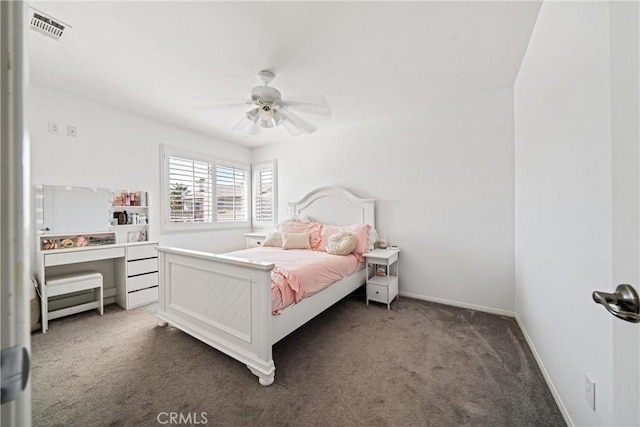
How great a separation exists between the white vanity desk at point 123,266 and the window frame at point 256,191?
1968 mm

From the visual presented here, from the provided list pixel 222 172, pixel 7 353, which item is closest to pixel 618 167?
pixel 7 353

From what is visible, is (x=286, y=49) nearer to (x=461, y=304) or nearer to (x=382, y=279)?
(x=382, y=279)

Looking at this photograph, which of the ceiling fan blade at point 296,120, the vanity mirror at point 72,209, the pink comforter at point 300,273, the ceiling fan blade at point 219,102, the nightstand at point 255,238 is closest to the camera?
the pink comforter at point 300,273

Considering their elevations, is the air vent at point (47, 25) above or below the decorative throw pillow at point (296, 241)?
above

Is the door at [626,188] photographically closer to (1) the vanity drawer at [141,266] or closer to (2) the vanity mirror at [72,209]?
(1) the vanity drawer at [141,266]

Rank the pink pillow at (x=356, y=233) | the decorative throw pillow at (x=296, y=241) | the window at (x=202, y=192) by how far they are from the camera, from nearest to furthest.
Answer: the pink pillow at (x=356, y=233), the decorative throw pillow at (x=296, y=241), the window at (x=202, y=192)

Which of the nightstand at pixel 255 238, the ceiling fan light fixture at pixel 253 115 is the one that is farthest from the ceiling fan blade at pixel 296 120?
the nightstand at pixel 255 238

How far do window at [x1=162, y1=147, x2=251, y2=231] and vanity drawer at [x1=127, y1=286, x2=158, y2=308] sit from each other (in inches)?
36.2

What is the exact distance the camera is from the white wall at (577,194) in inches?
26.4

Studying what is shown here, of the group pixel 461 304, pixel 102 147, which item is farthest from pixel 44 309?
pixel 461 304

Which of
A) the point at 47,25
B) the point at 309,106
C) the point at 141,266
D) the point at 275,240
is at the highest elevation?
the point at 47,25

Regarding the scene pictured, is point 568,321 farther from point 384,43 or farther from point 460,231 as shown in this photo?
point 384,43

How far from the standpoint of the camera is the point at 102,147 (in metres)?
3.08

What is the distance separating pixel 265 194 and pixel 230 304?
3155mm
